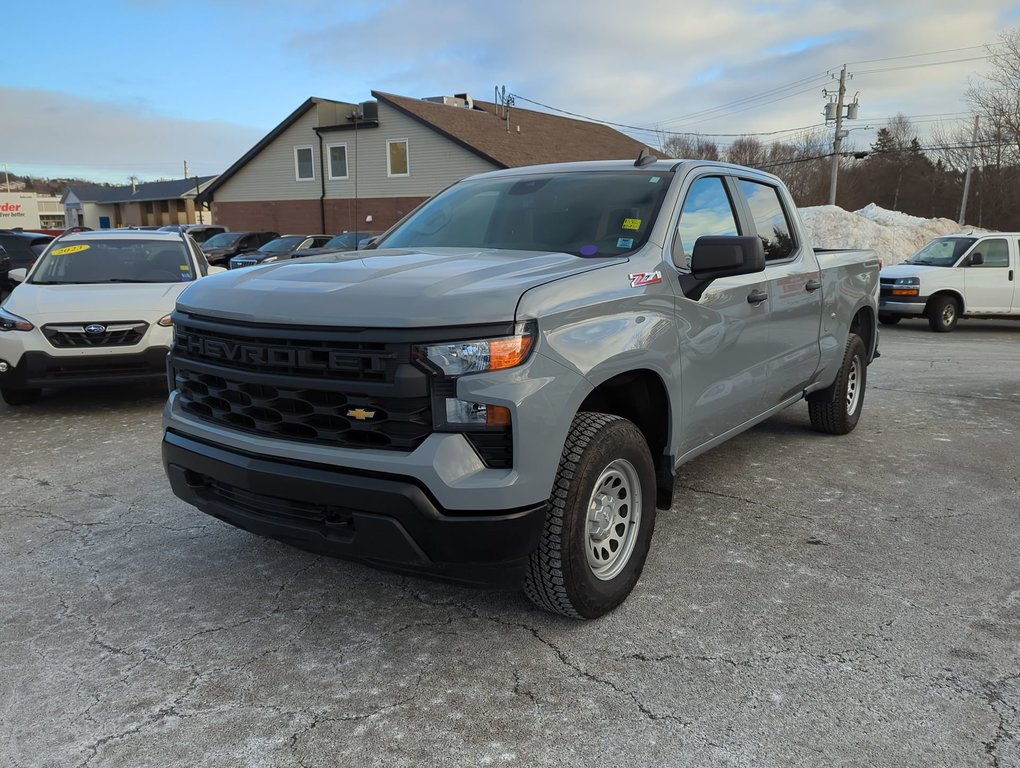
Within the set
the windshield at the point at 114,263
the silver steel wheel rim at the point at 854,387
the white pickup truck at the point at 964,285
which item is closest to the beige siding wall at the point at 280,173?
the white pickup truck at the point at 964,285

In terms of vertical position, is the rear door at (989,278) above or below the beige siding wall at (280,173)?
below

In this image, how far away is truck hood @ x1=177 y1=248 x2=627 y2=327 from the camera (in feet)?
8.58

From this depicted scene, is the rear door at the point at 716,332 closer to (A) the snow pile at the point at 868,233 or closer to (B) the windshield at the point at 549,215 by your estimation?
(B) the windshield at the point at 549,215

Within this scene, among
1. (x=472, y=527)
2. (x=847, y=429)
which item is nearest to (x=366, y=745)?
(x=472, y=527)

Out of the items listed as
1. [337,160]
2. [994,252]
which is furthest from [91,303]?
[337,160]

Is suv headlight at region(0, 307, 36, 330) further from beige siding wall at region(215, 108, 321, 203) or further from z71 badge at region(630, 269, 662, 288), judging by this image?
beige siding wall at region(215, 108, 321, 203)

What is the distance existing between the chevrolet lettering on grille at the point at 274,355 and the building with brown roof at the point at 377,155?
80.7 ft

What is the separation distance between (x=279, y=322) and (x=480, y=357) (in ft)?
2.52

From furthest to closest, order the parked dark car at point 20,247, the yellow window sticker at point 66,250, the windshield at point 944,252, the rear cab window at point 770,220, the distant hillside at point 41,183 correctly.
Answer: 1. the distant hillside at point 41,183
2. the parked dark car at point 20,247
3. the windshield at point 944,252
4. the yellow window sticker at point 66,250
5. the rear cab window at point 770,220

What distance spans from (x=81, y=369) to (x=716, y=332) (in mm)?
5326

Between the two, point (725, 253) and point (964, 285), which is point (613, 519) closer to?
point (725, 253)

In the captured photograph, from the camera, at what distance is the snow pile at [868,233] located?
26172 mm

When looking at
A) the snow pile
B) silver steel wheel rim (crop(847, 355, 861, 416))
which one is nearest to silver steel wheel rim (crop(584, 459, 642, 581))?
silver steel wheel rim (crop(847, 355, 861, 416))

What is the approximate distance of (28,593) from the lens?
11.2ft
